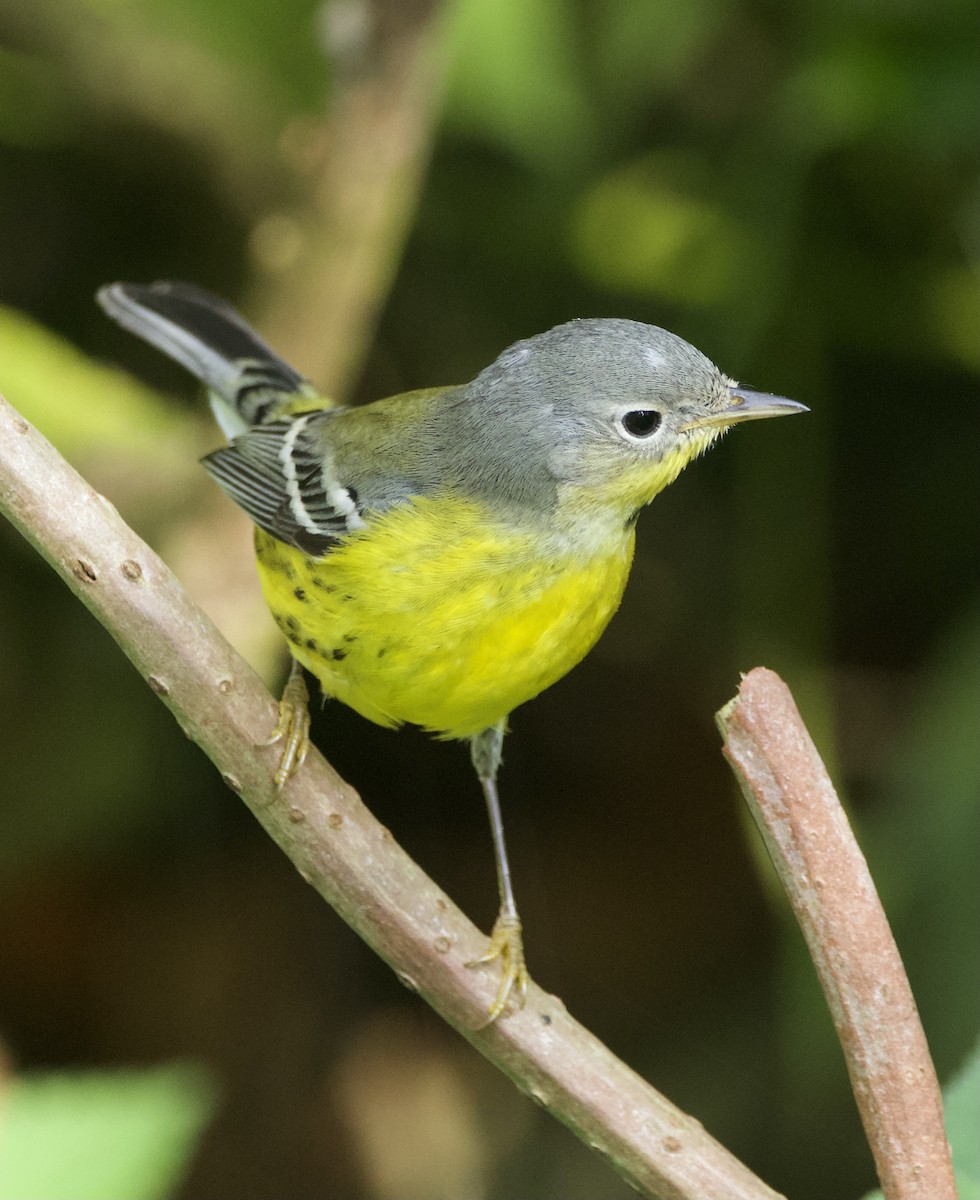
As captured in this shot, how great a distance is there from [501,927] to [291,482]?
89 centimetres

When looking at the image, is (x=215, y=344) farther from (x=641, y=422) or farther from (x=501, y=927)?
(x=501, y=927)

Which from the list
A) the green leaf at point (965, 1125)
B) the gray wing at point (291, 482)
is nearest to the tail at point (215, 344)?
the gray wing at point (291, 482)

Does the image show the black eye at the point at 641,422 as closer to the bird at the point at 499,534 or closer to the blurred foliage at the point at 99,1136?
the bird at the point at 499,534

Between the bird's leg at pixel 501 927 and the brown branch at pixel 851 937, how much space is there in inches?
22.1

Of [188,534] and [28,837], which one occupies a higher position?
[188,534]

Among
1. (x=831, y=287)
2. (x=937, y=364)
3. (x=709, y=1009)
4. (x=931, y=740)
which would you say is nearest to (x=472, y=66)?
(x=831, y=287)

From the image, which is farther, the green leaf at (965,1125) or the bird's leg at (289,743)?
the bird's leg at (289,743)

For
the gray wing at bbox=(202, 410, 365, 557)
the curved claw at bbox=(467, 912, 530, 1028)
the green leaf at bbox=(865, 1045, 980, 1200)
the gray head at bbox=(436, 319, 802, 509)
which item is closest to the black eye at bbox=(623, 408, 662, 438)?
the gray head at bbox=(436, 319, 802, 509)

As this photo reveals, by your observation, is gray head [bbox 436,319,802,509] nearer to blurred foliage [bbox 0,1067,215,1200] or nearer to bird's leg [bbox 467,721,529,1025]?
bird's leg [bbox 467,721,529,1025]

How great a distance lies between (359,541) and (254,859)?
1742mm

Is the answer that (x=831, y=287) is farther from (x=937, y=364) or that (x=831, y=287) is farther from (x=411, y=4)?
(x=411, y=4)

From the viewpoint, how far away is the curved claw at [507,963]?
1.78 meters

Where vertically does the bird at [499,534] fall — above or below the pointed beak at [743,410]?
below

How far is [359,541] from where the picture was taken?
222 centimetres
